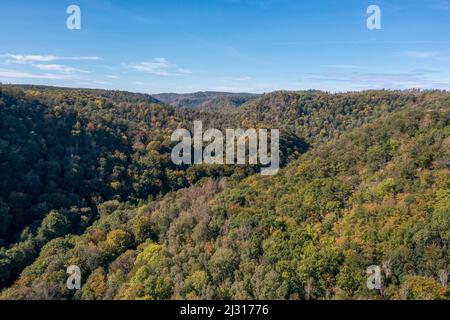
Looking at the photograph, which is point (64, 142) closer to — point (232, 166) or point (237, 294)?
point (232, 166)

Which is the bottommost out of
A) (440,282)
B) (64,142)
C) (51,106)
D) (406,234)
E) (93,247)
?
(93,247)

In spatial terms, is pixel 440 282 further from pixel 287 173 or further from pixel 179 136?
pixel 179 136

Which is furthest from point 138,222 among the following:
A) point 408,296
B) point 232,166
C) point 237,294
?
point 232,166
